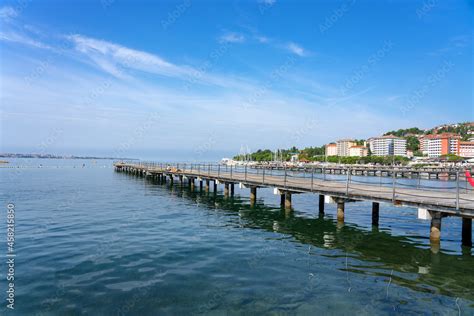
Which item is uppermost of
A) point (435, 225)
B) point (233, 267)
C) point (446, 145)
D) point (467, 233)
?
point (446, 145)

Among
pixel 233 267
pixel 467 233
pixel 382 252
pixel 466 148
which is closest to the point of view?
pixel 233 267

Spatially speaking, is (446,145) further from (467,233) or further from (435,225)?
(435,225)

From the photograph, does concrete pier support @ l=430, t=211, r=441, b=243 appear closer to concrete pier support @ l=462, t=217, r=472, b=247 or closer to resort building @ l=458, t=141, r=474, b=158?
concrete pier support @ l=462, t=217, r=472, b=247

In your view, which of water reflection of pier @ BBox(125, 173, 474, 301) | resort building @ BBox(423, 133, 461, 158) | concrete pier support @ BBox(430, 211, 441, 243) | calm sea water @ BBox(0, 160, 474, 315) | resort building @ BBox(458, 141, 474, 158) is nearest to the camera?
calm sea water @ BBox(0, 160, 474, 315)

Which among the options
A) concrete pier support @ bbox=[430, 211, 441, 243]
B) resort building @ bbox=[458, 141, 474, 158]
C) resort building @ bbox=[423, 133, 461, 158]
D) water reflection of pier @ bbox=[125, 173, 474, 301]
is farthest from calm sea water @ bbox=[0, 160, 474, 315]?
resort building @ bbox=[423, 133, 461, 158]

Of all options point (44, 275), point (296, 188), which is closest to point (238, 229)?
point (296, 188)

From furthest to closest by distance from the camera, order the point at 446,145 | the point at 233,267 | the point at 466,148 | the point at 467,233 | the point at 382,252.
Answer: the point at 446,145 → the point at 466,148 → the point at 467,233 → the point at 382,252 → the point at 233,267

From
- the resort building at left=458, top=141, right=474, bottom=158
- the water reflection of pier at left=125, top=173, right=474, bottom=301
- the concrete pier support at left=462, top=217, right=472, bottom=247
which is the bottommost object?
the water reflection of pier at left=125, top=173, right=474, bottom=301

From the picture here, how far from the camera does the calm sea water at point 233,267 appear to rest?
8.47m

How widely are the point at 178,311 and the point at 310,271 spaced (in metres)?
4.83

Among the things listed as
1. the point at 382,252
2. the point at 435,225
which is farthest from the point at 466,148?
the point at 382,252

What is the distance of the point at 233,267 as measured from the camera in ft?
37.2

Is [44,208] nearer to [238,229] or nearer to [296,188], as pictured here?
[238,229]

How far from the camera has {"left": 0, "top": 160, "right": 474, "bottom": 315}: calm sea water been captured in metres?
8.47
